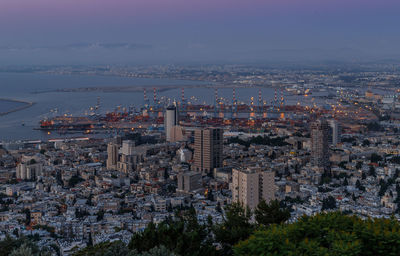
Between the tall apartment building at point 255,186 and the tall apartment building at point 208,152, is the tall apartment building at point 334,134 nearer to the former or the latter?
the tall apartment building at point 208,152

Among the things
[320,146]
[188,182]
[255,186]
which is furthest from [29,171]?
[320,146]

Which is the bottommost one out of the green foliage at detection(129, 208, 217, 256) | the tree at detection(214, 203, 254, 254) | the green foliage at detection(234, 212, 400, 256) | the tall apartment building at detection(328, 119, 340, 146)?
the tall apartment building at detection(328, 119, 340, 146)

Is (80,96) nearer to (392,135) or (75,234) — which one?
(392,135)

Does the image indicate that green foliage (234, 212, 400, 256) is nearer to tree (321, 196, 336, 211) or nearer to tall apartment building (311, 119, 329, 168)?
tree (321, 196, 336, 211)

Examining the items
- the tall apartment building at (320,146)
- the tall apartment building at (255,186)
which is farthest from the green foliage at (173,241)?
the tall apartment building at (320,146)

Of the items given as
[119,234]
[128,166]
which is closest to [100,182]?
[128,166]

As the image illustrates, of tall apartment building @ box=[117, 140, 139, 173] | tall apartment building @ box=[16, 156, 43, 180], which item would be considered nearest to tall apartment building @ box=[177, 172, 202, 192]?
tall apartment building @ box=[117, 140, 139, 173]
